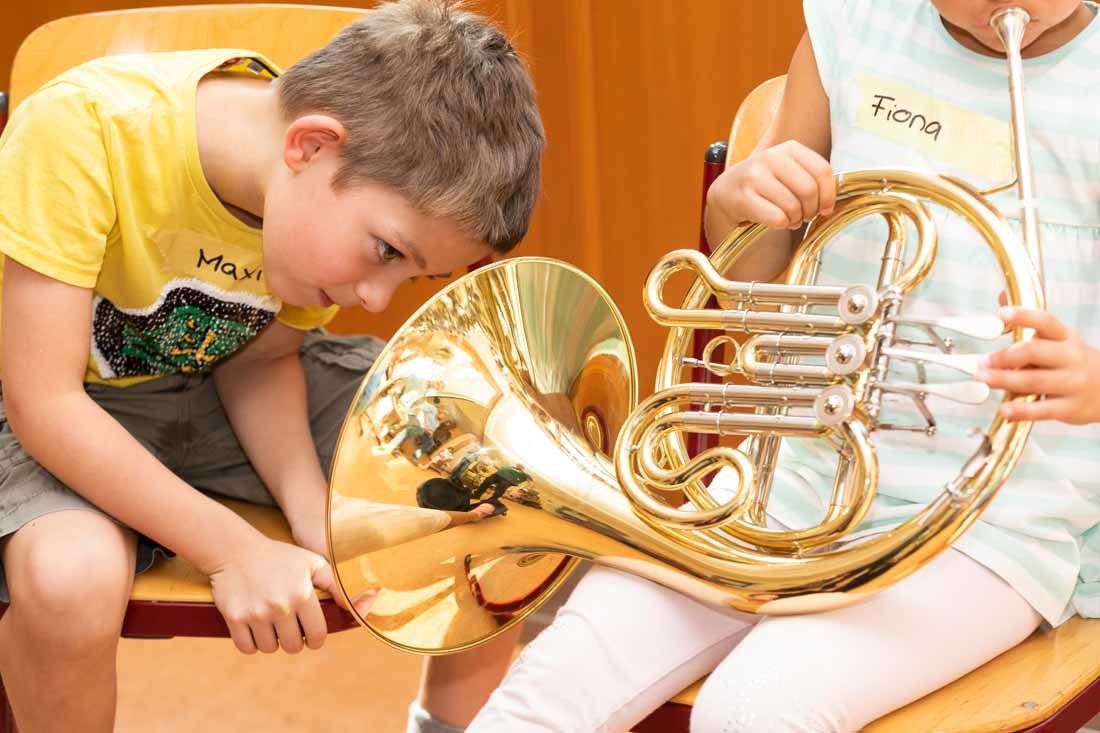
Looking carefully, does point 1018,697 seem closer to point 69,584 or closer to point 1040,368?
point 1040,368

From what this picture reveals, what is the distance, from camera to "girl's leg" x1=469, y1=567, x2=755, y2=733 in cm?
79

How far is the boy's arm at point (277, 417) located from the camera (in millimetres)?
1041

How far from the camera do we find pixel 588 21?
150 centimetres

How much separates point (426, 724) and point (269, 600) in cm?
23

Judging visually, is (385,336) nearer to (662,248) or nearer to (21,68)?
(662,248)

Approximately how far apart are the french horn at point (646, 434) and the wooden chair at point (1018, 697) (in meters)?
0.08

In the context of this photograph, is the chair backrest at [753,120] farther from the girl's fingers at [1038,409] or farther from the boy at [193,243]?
the girl's fingers at [1038,409]

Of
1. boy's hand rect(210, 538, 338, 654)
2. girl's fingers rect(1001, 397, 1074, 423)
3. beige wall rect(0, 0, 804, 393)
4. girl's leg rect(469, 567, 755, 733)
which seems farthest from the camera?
beige wall rect(0, 0, 804, 393)

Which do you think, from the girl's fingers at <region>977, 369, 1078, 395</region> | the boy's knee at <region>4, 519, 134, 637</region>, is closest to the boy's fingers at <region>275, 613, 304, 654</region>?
the boy's knee at <region>4, 519, 134, 637</region>

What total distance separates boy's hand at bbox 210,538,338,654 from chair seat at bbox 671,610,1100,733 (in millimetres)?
263

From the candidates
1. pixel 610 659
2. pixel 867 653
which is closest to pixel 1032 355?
pixel 867 653

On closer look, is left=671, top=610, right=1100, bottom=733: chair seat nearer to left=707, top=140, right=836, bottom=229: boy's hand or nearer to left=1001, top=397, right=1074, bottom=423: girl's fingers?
left=1001, top=397, right=1074, bottom=423: girl's fingers

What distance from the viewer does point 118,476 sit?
92cm

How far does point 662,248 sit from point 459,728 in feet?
2.19
